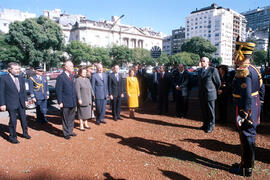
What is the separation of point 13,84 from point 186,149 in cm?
464

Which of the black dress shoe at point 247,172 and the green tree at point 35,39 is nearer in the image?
the black dress shoe at point 247,172

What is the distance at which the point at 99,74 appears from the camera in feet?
22.4

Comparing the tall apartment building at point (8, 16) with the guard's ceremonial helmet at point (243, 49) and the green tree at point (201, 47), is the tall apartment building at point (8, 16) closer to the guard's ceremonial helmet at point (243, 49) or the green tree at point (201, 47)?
the green tree at point (201, 47)

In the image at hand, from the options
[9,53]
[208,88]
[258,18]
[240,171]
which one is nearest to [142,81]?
[208,88]

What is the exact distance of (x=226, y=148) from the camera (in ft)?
15.2

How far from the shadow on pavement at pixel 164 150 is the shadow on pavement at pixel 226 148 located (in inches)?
24.8

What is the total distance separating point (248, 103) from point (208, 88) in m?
2.51

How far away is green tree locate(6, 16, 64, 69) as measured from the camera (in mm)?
33594

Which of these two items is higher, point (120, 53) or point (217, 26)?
point (217, 26)

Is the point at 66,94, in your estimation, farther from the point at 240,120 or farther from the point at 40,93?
the point at 240,120

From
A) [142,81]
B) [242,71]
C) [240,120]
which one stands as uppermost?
[242,71]

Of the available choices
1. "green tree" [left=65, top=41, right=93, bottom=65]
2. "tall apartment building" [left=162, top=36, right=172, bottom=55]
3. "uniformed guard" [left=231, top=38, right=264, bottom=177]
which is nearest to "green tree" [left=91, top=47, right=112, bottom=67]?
"green tree" [left=65, top=41, right=93, bottom=65]

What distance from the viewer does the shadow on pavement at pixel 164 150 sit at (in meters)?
3.92

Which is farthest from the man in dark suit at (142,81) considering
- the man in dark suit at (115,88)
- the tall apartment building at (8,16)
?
the tall apartment building at (8,16)
